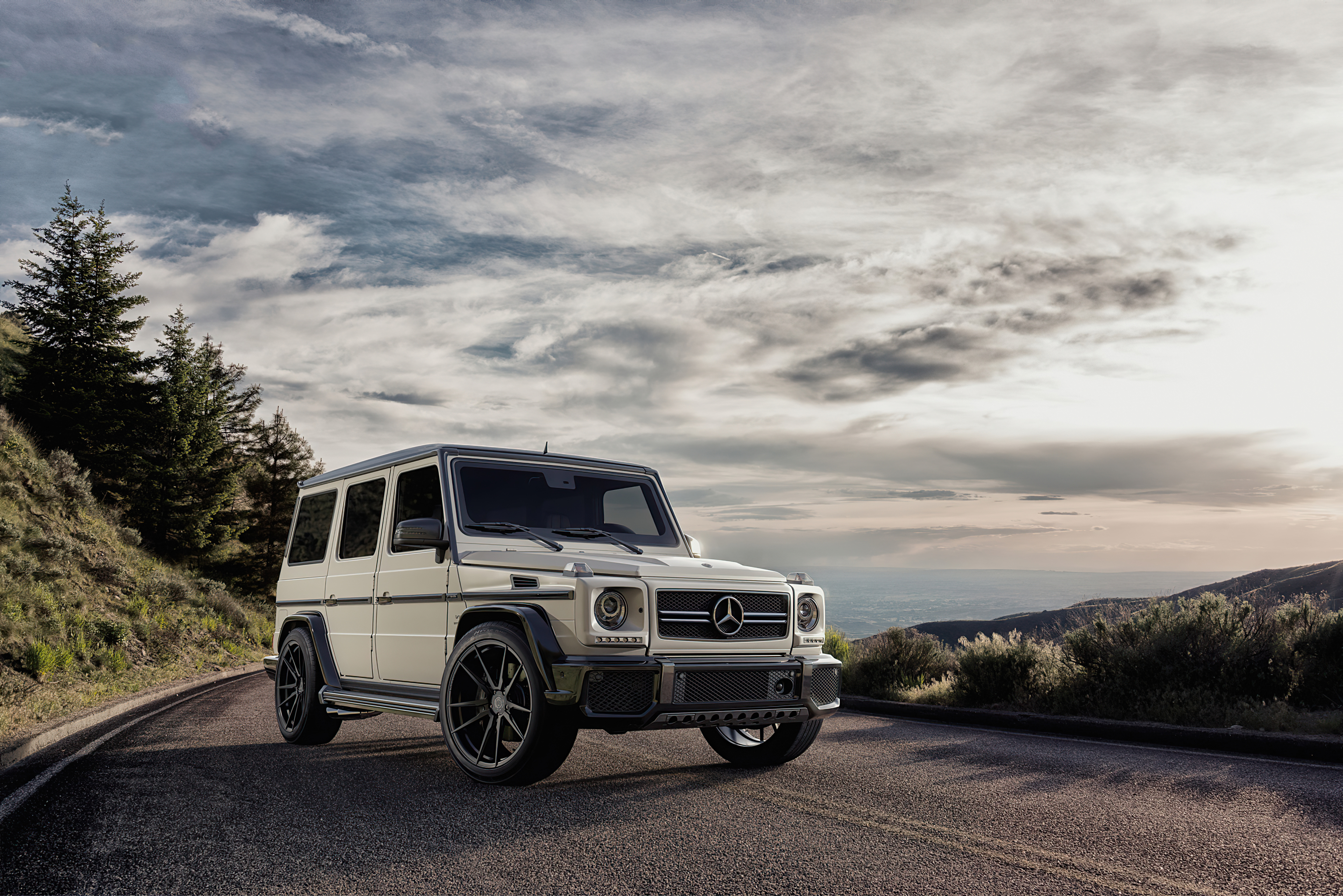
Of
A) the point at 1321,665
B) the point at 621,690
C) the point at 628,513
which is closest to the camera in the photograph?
the point at 621,690

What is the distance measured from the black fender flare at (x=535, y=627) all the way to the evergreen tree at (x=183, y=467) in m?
36.1

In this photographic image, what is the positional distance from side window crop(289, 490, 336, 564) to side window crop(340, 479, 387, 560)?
392 millimetres

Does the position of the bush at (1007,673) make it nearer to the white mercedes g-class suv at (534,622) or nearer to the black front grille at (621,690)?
the white mercedes g-class suv at (534,622)

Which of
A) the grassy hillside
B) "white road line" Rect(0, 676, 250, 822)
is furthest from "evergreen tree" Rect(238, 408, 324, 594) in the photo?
"white road line" Rect(0, 676, 250, 822)

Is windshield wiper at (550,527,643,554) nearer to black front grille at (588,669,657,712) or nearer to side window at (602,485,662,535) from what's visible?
side window at (602,485,662,535)

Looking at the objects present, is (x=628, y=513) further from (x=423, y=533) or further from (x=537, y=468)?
(x=423, y=533)

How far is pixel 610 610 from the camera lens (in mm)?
5746

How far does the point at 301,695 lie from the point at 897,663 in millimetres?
7944

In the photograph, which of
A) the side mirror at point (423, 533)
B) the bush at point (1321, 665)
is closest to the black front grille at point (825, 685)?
the side mirror at point (423, 533)

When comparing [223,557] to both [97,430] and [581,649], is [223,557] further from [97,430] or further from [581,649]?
[581,649]

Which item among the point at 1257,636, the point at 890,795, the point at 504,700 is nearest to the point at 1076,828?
the point at 890,795

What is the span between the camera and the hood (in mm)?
5980

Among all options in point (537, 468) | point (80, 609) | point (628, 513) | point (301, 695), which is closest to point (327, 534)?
point (301, 695)

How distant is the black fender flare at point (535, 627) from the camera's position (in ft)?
18.3
